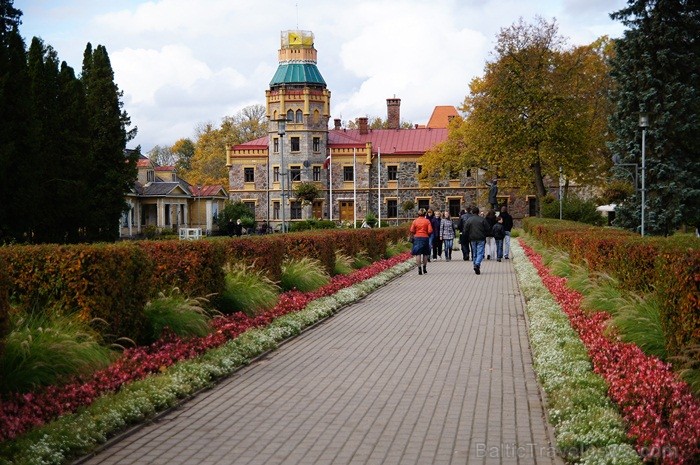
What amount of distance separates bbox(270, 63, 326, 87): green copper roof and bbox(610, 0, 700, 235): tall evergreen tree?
172ft

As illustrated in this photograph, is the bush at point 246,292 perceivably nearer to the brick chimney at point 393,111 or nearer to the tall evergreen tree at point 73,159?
the tall evergreen tree at point 73,159

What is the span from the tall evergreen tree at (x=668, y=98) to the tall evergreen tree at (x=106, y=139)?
23758 mm

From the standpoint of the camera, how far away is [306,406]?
Answer: 29.9ft

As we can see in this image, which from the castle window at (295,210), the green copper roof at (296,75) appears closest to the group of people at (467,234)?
the castle window at (295,210)

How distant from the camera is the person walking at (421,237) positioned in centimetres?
2747

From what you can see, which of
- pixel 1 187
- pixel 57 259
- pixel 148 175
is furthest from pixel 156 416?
pixel 148 175

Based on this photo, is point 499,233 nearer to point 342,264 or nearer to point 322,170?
point 342,264

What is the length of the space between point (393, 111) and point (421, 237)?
71429 mm

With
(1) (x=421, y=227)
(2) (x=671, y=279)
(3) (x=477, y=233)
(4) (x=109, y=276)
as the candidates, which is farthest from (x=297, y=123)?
(2) (x=671, y=279)

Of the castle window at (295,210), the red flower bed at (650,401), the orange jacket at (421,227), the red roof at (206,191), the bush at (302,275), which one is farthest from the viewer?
the castle window at (295,210)

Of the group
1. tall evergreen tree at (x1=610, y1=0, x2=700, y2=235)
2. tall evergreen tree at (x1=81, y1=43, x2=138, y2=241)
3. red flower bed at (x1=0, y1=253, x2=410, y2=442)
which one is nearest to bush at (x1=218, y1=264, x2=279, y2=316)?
red flower bed at (x1=0, y1=253, x2=410, y2=442)

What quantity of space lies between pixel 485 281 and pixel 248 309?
11239 mm

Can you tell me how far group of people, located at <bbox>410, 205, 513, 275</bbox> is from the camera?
92.3 feet

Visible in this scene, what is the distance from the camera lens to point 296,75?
301 ft
